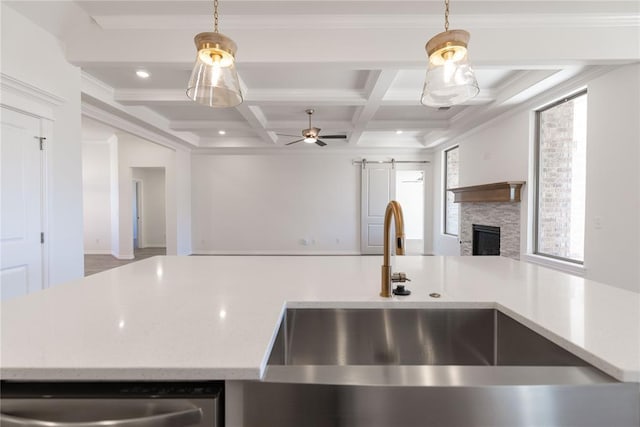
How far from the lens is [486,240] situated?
17.3 feet

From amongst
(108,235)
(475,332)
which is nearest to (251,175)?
(108,235)

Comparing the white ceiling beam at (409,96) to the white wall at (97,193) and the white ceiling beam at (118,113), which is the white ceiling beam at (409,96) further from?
the white wall at (97,193)

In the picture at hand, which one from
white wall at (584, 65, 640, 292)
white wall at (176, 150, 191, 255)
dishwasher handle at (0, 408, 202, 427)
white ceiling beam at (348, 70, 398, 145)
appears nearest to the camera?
dishwasher handle at (0, 408, 202, 427)

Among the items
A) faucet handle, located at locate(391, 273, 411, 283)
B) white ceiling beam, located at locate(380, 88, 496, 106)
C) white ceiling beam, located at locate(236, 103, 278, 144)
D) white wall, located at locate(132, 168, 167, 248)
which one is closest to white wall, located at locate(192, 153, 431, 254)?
white ceiling beam, located at locate(236, 103, 278, 144)

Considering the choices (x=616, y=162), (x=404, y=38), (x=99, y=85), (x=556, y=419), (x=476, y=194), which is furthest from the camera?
(x=476, y=194)

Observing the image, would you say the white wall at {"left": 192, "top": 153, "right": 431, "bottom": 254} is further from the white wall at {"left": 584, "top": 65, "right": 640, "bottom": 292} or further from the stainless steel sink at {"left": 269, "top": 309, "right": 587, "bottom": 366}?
the stainless steel sink at {"left": 269, "top": 309, "right": 587, "bottom": 366}

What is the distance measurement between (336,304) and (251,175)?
22.7ft

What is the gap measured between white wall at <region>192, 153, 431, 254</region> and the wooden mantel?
2754mm

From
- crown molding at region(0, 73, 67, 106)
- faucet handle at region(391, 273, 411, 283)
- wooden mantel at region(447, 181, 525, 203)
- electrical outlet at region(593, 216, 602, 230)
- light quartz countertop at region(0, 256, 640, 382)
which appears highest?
crown molding at region(0, 73, 67, 106)

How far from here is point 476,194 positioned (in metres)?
5.17

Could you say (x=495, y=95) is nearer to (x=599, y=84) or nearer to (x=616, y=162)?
(x=599, y=84)

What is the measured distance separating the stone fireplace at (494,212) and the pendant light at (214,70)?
4226mm

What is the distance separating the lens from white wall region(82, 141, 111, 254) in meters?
7.34

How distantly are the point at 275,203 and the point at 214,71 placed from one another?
6.31m
